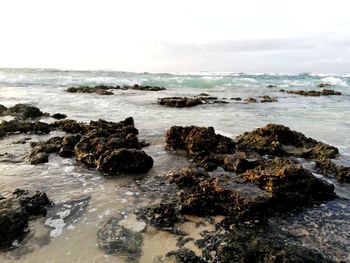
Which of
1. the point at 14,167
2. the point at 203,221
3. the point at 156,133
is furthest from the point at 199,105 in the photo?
the point at 203,221

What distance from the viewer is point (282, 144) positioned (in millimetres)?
8484

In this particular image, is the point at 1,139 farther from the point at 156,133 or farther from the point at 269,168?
the point at 269,168

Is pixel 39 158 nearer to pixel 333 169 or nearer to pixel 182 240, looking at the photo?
pixel 182 240

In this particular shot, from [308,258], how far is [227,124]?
28.7ft

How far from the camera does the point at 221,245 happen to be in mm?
3875

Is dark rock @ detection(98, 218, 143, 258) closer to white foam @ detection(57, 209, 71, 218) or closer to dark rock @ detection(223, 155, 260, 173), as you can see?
white foam @ detection(57, 209, 71, 218)

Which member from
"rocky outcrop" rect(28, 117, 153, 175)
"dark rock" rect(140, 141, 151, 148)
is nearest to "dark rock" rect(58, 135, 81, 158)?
"rocky outcrop" rect(28, 117, 153, 175)

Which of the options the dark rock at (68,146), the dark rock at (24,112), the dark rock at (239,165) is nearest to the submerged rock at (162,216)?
the dark rock at (239,165)

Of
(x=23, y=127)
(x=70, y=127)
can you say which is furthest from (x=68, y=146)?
(x=23, y=127)

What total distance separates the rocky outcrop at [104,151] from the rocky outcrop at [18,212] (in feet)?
5.40

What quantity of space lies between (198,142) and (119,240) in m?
4.04

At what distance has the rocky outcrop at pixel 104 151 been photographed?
646 cm

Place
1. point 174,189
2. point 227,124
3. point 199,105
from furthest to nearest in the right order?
point 199,105 → point 227,124 → point 174,189

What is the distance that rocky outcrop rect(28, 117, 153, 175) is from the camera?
254 inches
